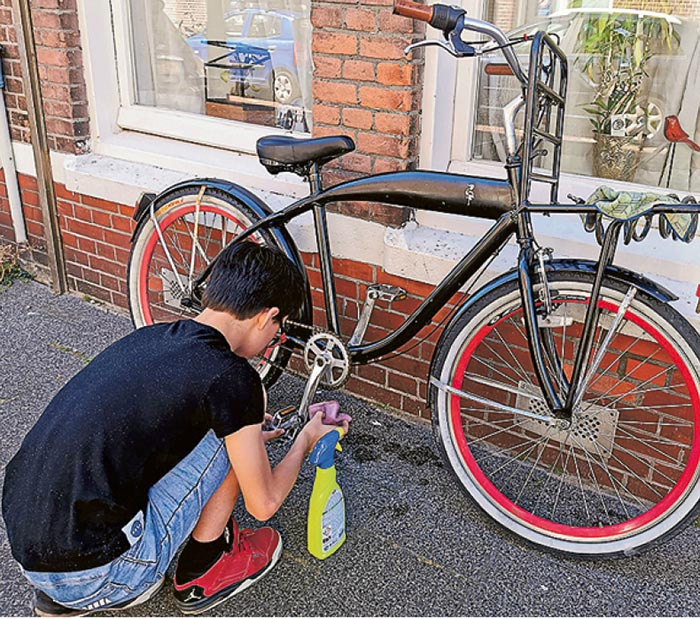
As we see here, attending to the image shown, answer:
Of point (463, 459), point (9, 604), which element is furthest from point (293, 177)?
point (9, 604)

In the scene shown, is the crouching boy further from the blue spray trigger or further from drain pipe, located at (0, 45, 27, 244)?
drain pipe, located at (0, 45, 27, 244)

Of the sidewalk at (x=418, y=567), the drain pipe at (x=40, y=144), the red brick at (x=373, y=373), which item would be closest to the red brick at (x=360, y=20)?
the red brick at (x=373, y=373)

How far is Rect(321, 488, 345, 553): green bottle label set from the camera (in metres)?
2.34

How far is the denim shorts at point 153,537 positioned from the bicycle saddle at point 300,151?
1.11m

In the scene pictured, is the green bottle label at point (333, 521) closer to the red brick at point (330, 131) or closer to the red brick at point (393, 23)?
the red brick at point (330, 131)

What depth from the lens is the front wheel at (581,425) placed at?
2197mm

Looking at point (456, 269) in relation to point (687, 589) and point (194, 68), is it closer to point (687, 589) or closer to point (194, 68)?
point (687, 589)

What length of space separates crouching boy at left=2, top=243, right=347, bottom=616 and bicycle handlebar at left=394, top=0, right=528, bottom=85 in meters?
0.79

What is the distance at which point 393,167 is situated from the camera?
2887 millimetres

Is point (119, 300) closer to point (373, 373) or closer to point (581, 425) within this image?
point (373, 373)

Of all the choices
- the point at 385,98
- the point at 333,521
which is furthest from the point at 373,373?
the point at 385,98

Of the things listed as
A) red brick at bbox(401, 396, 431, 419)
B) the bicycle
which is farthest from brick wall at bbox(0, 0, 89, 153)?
red brick at bbox(401, 396, 431, 419)

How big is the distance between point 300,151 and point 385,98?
433 mm

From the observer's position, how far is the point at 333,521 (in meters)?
2.37
